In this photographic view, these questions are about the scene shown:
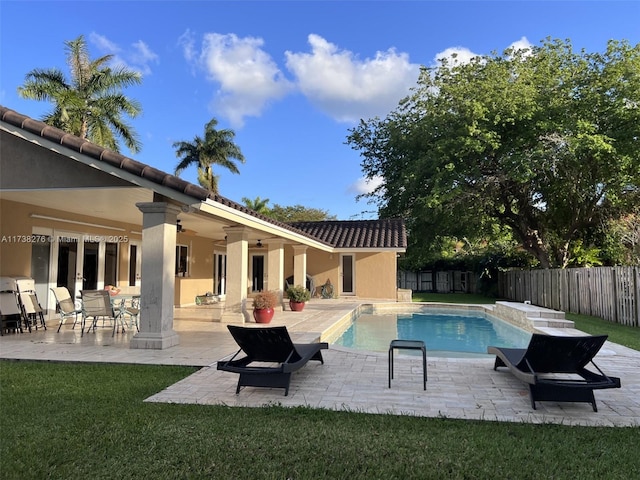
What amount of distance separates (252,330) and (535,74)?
23712 millimetres

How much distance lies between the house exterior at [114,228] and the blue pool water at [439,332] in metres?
3.78

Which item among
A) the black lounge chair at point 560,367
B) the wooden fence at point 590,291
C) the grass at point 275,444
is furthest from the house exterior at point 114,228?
the wooden fence at point 590,291

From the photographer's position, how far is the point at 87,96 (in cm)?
2758

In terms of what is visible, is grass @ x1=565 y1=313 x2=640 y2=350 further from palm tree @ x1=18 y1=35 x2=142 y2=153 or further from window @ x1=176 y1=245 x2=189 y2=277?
palm tree @ x1=18 y1=35 x2=142 y2=153

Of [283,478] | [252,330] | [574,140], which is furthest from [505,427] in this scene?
[574,140]

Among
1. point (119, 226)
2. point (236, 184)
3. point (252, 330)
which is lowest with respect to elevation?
point (252, 330)

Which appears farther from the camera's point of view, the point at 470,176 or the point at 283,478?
the point at 470,176

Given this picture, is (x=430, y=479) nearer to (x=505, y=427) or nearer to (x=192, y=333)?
(x=505, y=427)

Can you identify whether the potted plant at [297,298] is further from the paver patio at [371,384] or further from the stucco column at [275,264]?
the paver patio at [371,384]

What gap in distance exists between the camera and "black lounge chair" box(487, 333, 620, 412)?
16.6 ft

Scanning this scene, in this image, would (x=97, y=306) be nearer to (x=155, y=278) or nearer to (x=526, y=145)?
(x=155, y=278)

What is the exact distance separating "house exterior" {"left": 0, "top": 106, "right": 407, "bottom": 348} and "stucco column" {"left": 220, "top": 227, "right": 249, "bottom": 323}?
3 cm

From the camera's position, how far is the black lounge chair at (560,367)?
5074 mm

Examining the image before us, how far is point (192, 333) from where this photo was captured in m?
10.6
